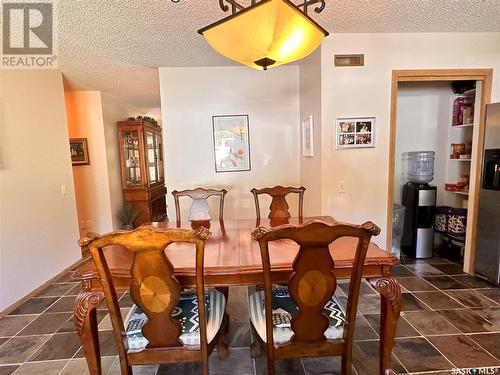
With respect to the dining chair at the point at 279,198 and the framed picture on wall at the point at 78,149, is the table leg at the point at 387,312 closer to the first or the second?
the dining chair at the point at 279,198

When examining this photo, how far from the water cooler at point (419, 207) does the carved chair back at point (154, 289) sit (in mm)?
3046

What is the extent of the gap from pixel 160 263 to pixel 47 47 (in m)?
2.74

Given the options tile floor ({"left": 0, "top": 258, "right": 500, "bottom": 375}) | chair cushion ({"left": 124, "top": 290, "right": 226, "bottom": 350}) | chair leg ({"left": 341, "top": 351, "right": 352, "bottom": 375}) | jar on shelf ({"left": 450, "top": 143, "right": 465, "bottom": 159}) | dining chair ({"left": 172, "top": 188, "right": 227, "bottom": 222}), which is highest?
jar on shelf ({"left": 450, "top": 143, "right": 465, "bottom": 159})

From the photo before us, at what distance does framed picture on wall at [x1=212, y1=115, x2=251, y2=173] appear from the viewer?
11.3 ft

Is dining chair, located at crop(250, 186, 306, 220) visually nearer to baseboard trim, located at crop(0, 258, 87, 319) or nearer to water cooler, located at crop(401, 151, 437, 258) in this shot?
water cooler, located at crop(401, 151, 437, 258)

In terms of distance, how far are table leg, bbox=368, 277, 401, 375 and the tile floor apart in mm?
302

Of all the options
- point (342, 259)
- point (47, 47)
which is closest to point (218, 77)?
point (47, 47)

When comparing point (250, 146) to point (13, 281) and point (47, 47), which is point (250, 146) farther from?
point (13, 281)

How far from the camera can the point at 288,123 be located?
350 cm

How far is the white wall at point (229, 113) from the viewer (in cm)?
338

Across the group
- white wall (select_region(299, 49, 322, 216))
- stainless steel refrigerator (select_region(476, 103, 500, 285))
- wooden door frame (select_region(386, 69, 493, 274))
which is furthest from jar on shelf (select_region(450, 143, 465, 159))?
white wall (select_region(299, 49, 322, 216))

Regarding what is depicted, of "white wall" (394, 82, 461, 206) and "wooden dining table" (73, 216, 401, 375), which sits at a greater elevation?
"white wall" (394, 82, 461, 206)

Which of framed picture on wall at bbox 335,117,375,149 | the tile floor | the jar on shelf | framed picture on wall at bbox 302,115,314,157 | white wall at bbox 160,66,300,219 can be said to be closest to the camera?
the tile floor

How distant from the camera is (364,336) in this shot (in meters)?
2.00
